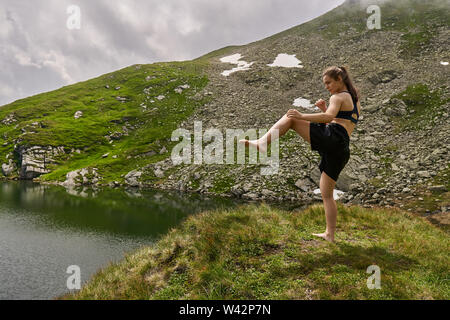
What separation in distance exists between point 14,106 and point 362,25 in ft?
455

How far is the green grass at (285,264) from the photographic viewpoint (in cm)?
471

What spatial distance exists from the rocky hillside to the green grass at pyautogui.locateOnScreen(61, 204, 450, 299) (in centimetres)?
1667

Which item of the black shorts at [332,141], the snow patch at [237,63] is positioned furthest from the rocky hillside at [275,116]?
the black shorts at [332,141]

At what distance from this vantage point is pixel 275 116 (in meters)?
50.6

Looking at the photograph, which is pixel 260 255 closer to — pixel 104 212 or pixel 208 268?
pixel 208 268

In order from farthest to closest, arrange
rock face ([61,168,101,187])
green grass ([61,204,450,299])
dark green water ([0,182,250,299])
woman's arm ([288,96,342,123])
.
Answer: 1. rock face ([61,168,101,187])
2. dark green water ([0,182,250,299])
3. woman's arm ([288,96,342,123])
4. green grass ([61,204,450,299])

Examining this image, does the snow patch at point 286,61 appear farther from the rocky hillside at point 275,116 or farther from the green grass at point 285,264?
the green grass at point 285,264

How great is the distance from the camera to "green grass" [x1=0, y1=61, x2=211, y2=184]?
59094 mm

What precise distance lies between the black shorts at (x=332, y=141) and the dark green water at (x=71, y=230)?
1334 cm

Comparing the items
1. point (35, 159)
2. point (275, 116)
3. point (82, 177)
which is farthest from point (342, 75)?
point (35, 159)

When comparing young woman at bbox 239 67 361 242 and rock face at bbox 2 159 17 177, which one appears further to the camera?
rock face at bbox 2 159 17 177

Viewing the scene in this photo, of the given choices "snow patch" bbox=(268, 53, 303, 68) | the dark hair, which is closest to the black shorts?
the dark hair

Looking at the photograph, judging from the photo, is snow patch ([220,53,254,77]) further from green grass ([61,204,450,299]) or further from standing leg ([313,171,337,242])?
standing leg ([313,171,337,242])

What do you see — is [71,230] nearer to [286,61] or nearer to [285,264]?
[285,264]
